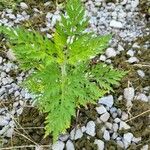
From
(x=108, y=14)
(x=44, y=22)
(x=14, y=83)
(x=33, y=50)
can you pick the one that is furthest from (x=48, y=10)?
(x=33, y=50)

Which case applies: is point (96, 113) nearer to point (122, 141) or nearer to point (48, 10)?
point (122, 141)

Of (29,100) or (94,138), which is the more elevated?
(29,100)

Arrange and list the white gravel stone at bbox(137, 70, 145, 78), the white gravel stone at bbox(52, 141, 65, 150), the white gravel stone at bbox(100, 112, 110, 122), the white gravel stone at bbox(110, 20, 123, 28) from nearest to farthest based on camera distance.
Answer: the white gravel stone at bbox(52, 141, 65, 150)
the white gravel stone at bbox(100, 112, 110, 122)
the white gravel stone at bbox(137, 70, 145, 78)
the white gravel stone at bbox(110, 20, 123, 28)

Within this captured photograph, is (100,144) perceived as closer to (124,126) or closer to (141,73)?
(124,126)

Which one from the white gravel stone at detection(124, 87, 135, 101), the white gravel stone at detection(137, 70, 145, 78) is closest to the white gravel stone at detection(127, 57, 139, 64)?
the white gravel stone at detection(137, 70, 145, 78)

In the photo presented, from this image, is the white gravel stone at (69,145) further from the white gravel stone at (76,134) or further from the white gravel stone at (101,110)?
the white gravel stone at (101,110)

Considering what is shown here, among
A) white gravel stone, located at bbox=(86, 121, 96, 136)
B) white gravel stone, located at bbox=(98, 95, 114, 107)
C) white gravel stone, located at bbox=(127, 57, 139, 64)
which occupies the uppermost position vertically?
white gravel stone, located at bbox=(127, 57, 139, 64)

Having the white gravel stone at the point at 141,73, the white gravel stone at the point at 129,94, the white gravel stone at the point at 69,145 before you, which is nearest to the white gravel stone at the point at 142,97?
the white gravel stone at the point at 129,94

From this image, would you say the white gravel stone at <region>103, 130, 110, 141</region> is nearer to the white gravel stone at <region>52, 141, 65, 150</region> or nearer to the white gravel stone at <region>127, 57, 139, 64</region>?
the white gravel stone at <region>52, 141, 65, 150</region>

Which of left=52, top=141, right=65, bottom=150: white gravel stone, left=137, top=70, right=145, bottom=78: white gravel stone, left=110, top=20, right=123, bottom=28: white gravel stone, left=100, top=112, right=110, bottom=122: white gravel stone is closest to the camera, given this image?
left=52, top=141, right=65, bottom=150: white gravel stone
